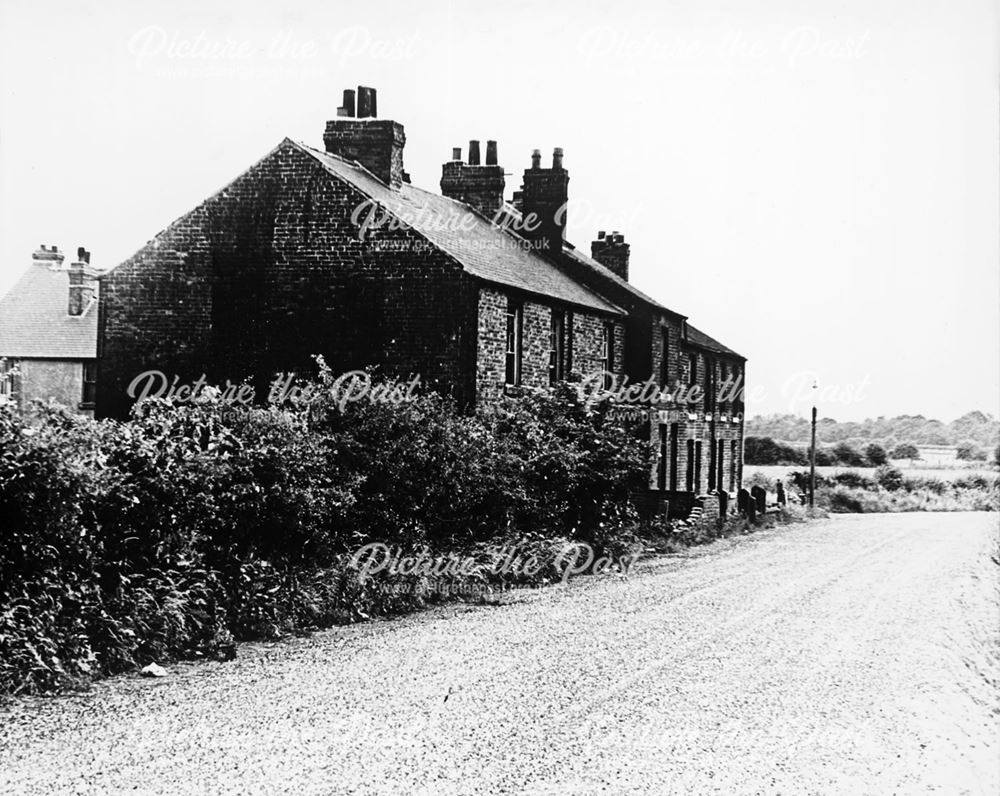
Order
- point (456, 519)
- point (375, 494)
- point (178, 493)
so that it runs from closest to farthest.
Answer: point (178, 493) < point (375, 494) < point (456, 519)

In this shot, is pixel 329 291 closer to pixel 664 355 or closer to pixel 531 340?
pixel 531 340

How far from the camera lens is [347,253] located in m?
22.6

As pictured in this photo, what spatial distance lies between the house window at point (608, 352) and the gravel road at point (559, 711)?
14.7 meters

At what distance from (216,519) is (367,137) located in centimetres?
1617

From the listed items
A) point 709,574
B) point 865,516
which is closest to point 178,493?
point 709,574

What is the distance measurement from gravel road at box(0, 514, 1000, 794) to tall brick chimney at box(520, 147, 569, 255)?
1893 cm

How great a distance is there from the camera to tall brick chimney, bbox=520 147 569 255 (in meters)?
32.1

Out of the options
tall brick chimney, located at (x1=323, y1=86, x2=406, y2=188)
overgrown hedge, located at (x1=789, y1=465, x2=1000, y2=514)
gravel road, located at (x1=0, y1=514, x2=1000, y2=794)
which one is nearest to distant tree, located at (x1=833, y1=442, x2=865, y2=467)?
overgrown hedge, located at (x1=789, y1=465, x2=1000, y2=514)

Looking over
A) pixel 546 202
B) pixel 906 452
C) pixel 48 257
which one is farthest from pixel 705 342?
pixel 906 452

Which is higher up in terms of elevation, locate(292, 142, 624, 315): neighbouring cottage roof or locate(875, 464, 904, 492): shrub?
locate(292, 142, 624, 315): neighbouring cottage roof

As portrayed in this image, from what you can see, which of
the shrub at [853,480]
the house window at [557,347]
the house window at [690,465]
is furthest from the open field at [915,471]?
the house window at [557,347]

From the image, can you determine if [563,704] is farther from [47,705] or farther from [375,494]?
[375,494]

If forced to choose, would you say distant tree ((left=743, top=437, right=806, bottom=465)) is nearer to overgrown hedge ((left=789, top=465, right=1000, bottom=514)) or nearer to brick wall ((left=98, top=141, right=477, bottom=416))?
overgrown hedge ((left=789, top=465, right=1000, bottom=514))

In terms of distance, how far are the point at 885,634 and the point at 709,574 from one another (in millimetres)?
6739
